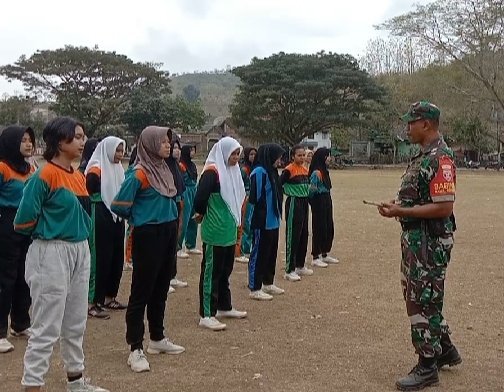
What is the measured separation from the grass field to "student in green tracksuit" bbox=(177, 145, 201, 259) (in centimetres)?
65

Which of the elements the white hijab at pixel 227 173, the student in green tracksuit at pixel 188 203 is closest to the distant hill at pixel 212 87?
the student in green tracksuit at pixel 188 203

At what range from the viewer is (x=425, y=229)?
4266 mm

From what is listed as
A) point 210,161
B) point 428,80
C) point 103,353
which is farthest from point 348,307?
point 428,80

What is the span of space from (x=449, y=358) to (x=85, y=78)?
141ft

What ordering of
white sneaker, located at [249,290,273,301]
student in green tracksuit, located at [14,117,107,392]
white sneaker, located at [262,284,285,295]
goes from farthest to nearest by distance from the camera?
white sneaker, located at [262,284,285,295] < white sneaker, located at [249,290,273,301] < student in green tracksuit, located at [14,117,107,392]

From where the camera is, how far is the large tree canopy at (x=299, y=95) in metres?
40.6

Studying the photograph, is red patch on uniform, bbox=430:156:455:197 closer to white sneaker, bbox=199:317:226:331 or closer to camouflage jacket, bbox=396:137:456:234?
camouflage jacket, bbox=396:137:456:234

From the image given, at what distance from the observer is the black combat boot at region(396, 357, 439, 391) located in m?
4.29

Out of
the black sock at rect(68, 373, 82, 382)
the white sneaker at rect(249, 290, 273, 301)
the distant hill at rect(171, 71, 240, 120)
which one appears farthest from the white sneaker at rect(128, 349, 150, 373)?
the distant hill at rect(171, 71, 240, 120)

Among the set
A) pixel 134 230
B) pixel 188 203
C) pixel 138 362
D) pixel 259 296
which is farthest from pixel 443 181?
pixel 188 203

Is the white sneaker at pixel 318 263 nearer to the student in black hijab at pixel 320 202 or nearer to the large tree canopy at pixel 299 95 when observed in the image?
the student in black hijab at pixel 320 202

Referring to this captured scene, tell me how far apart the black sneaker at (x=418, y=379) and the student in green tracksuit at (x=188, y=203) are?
5132 mm

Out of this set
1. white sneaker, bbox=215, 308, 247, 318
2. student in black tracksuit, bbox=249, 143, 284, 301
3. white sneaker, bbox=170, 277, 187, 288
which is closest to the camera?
white sneaker, bbox=215, 308, 247, 318

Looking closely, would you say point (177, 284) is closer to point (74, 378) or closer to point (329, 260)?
point (329, 260)
